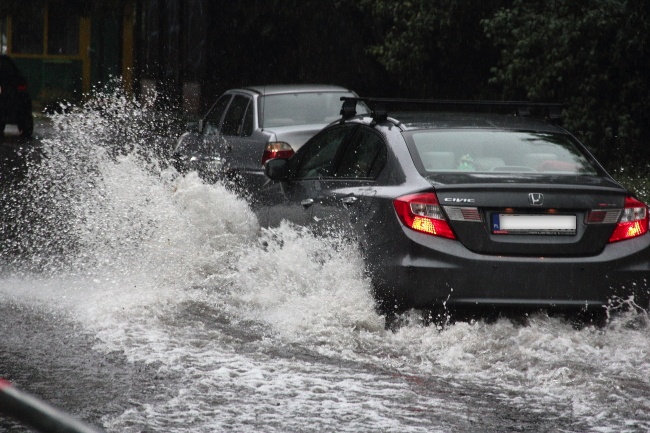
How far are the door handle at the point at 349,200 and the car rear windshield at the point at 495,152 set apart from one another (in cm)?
48

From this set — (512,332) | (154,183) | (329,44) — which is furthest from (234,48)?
(512,332)

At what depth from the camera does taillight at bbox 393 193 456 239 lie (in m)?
6.70

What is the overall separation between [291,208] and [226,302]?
32.0 inches

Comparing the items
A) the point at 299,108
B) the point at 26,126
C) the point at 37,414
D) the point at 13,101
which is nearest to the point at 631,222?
the point at 37,414

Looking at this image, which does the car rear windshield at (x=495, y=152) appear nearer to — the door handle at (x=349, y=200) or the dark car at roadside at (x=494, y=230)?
the dark car at roadside at (x=494, y=230)

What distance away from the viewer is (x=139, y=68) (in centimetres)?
3359

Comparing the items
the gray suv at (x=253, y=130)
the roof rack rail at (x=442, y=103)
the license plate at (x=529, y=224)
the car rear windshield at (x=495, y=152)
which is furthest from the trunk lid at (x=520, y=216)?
the gray suv at (x=253, y=130)

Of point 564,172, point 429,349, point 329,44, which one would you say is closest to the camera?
point 429,349

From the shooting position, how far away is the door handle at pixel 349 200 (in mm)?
7427

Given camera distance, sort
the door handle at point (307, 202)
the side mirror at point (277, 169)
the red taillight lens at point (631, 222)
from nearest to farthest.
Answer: the red taillight lens at point (631, 222), the door handle at point (307, 202), the side mirror at point (277, 169)

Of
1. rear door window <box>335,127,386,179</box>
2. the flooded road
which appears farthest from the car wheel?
rear door window <box>335,127,386,179</box>

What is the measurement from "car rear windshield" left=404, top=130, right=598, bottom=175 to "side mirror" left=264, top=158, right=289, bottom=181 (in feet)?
5.11

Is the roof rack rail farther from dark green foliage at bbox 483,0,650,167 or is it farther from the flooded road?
dark green foliage at bbox 483,0,650,167

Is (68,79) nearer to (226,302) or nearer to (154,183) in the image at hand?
(154,183)
